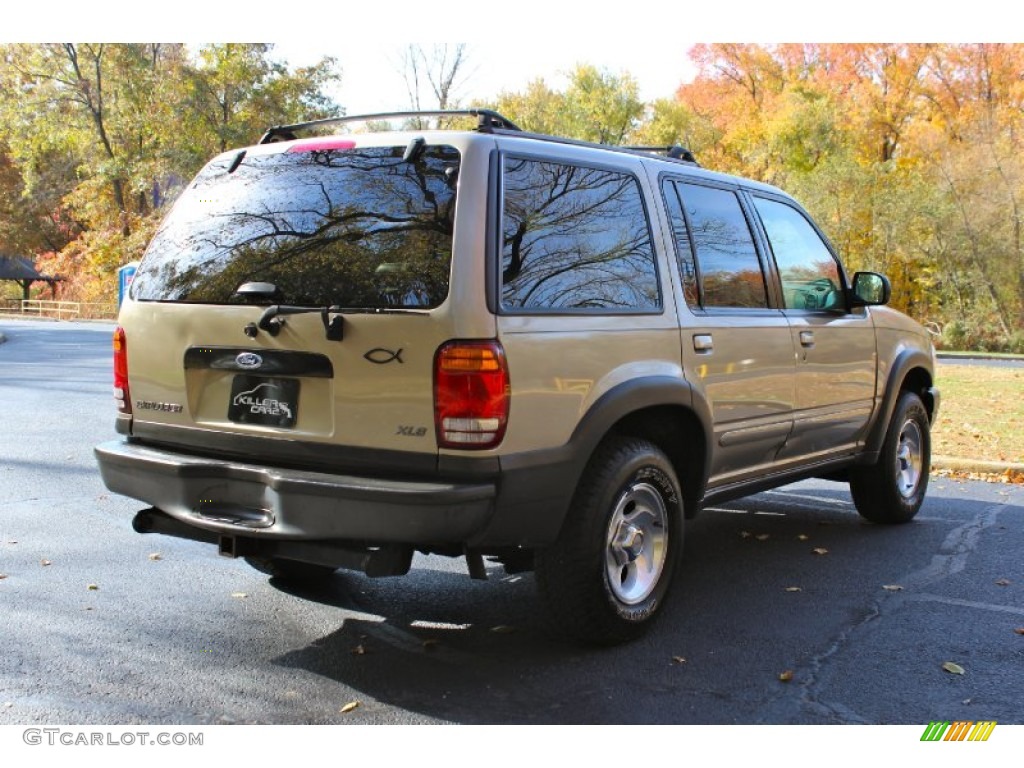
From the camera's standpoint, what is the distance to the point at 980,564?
5.83m

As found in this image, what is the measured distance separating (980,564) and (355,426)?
156 inches

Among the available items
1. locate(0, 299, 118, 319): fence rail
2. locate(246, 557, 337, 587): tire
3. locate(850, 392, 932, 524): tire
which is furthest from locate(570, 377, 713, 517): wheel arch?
locate(0, 299, 118, 319): fence rail

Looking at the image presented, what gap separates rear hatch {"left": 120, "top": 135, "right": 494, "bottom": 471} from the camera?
3732mm

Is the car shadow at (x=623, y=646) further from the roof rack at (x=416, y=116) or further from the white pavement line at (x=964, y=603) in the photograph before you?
the roof rack at (x=416, y=116)

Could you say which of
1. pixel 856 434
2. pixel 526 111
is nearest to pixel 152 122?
pixel 526 111

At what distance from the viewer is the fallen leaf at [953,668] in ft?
13.5

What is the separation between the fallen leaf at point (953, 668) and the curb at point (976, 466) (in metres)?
5.06

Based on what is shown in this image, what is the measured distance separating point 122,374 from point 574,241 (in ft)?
6.87

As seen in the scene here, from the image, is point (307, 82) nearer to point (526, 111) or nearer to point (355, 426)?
point (526, 111)

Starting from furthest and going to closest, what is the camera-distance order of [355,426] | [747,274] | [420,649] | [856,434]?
[856,434] → [747,274] → [420,649] → [355,426]

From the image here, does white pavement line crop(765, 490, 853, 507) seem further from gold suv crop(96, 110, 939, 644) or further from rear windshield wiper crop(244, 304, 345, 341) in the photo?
rear windshield wiper crop(244, 304, 345, 341)

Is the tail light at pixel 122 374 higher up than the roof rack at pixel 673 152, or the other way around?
the roof rack at pixel 673 152

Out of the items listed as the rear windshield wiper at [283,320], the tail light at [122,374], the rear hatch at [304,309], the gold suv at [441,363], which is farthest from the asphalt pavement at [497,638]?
the rear windshield wiper at [283,320]

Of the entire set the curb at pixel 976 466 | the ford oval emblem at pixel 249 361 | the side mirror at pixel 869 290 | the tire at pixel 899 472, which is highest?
the side mirror at pixel 869 290
